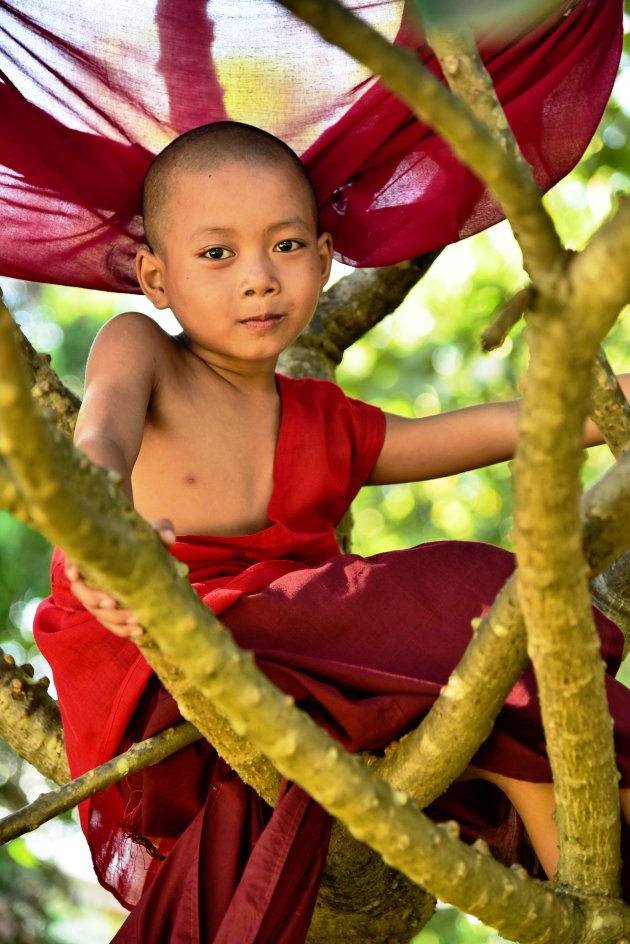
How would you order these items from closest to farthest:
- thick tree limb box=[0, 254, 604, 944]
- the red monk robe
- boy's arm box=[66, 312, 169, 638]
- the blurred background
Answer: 1. thick tree limb box=[0, 254, 604, 944]
2. the red monk robe
3. boy's arm box=[66, 312, 169, 638]
4. the blurred background

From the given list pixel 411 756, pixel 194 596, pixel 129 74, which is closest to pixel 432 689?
pixel 411 756

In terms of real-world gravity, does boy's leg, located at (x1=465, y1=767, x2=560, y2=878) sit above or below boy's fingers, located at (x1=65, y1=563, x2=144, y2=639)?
above

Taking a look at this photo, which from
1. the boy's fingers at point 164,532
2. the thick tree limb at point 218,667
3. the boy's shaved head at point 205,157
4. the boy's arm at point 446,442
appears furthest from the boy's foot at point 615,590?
the boy's fingers at point 164,532

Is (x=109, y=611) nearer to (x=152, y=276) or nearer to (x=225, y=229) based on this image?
(x=225, y=229)

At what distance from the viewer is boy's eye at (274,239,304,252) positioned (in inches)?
87.7

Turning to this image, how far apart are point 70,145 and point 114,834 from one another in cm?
119

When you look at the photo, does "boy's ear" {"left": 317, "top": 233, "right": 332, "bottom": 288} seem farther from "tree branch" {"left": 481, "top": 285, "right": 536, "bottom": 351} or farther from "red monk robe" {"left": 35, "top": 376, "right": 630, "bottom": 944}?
"tree branch" {"left": 481, "top": 285, "right": 536, "bottom": 351}

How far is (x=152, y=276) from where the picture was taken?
237 cm

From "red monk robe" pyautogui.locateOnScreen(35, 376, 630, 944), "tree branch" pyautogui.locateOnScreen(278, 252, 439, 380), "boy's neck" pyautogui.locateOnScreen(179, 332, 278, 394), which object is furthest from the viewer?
"tree branch" pyautogui.locateOnScreen(278, 252, 439, 380)

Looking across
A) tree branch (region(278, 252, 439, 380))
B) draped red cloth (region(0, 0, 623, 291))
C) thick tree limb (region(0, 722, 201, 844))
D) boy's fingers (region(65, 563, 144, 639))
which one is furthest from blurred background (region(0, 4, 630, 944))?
boy's fingers (region(65, 563, 144, 639))

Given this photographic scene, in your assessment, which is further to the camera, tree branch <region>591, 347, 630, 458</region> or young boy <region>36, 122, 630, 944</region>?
tree branch <region>591, 347, 630, 458</region>

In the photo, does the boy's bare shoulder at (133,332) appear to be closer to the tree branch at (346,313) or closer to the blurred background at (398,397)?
the tree branch at (346,313)

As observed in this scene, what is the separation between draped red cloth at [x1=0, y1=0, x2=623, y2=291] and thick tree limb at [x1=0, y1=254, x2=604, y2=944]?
1370mm

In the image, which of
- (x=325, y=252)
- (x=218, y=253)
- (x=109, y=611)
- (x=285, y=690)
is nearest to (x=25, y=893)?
(x=325, y=252)
